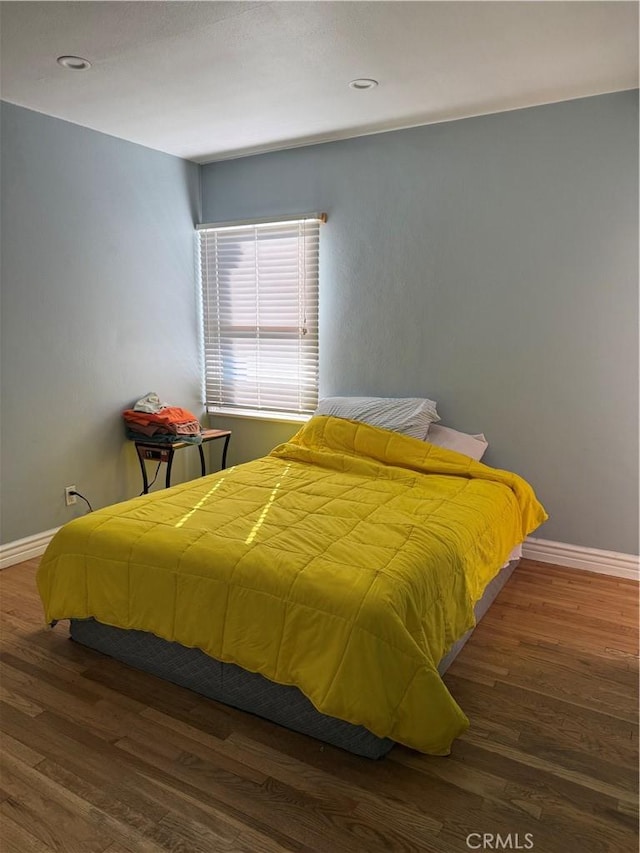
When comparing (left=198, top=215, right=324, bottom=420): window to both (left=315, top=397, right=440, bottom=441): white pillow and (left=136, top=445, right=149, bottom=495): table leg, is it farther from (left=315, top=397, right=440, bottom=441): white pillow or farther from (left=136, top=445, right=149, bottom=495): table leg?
(left=136, top=445, right=149, bottom=495): table leg

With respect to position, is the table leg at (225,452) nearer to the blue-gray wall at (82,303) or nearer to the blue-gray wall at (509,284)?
the blue-gray wall at (82,303)

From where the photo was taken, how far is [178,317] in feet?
14.4

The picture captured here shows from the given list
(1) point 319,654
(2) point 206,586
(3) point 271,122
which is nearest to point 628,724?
(1) point 319,654

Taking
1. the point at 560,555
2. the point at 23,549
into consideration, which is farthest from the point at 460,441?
the point at 23,549

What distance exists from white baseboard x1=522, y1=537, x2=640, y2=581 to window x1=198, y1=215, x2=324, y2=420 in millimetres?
1731

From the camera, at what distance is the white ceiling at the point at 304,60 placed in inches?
88.9

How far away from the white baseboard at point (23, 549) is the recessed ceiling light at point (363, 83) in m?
2.87

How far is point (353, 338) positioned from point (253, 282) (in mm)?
917

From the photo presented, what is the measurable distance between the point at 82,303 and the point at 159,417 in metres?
0.83

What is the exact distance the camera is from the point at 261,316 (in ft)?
14.3

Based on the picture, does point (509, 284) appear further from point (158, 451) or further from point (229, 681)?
point (229, 681)

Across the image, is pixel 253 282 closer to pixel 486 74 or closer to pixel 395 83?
pixel 395 83

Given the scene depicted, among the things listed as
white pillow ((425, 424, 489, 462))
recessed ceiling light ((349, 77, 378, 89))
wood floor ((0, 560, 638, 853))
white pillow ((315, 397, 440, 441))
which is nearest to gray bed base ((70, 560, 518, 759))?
wood floor ((0, 560, 638, 853))

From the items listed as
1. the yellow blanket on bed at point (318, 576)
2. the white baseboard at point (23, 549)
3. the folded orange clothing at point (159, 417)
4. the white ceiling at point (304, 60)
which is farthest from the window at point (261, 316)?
the white baseboard at point (23, 549)
